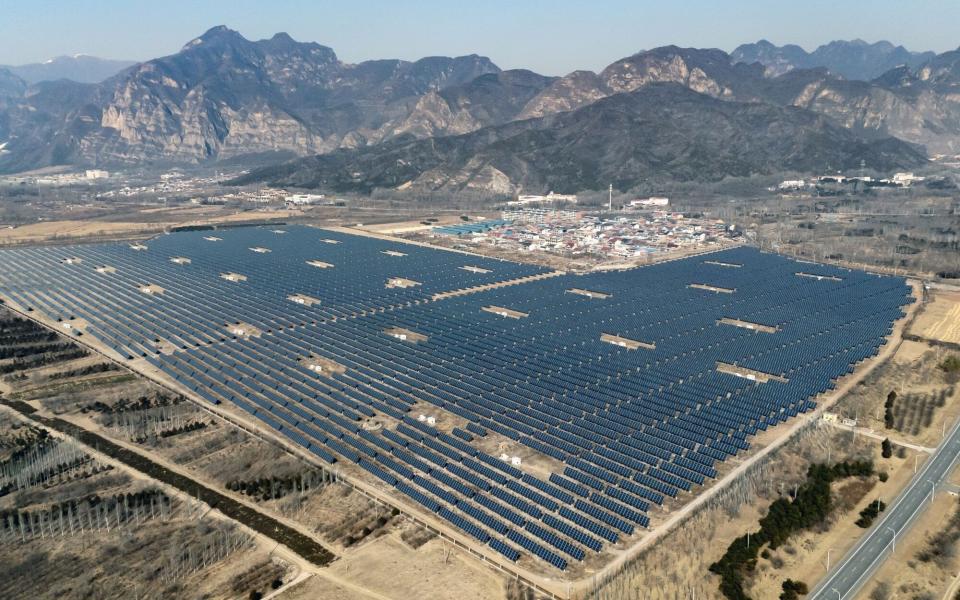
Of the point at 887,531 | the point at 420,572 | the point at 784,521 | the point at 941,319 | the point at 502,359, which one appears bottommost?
the point at 420,572

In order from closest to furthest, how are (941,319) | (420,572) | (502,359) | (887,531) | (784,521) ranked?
1. (420,572)
2. (887,531)
3. (784,521)
4. (502,359)
5. (941,319)

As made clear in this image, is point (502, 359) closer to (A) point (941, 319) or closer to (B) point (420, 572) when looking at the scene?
(B) point (420, 572)

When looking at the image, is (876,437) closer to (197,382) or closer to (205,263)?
(197,382)

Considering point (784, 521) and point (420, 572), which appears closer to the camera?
point (420, 572)

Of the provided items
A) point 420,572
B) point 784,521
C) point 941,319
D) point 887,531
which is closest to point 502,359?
point 784,521

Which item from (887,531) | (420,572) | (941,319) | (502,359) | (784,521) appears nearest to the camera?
(420,572)

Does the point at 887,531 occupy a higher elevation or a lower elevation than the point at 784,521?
lower

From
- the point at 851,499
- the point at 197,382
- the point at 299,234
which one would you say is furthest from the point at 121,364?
the point at 299,234

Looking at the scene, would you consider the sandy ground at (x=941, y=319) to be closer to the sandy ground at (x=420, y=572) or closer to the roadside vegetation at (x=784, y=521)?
the roadside vegetation at (x=784, y=521)
